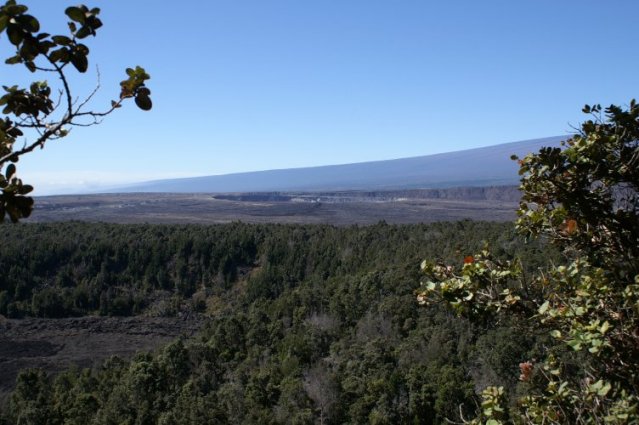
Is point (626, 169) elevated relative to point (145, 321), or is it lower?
elevated

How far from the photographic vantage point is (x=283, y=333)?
24094 millimetres

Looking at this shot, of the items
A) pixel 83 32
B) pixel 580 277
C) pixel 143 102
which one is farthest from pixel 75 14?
pixel 580 277

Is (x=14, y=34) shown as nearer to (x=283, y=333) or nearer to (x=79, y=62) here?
(x=79, y=62)

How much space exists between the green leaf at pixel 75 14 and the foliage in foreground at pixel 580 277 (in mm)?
2285

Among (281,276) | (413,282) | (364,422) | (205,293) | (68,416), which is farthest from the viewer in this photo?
(205,293)

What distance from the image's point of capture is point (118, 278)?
1762 inches

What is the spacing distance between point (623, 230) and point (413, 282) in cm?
2073

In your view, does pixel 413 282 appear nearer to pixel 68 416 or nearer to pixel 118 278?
pixel 68 416

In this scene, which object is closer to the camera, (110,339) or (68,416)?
(68,416)

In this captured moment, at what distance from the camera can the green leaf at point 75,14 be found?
168 cm

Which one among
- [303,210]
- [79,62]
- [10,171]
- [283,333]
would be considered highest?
[79,62]

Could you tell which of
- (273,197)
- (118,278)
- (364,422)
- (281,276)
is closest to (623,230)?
(364,422)

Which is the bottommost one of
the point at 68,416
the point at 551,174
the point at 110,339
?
the point at 110,339

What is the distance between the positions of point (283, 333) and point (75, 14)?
2319 centimetres
